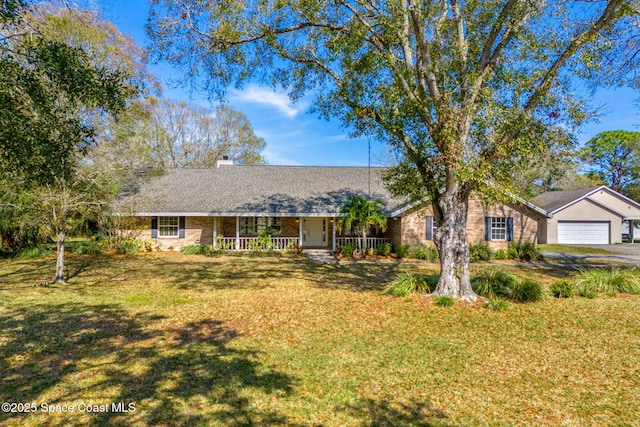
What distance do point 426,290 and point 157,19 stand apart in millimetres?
9592

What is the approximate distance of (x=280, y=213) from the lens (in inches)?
746

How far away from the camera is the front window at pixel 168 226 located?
19.6 m

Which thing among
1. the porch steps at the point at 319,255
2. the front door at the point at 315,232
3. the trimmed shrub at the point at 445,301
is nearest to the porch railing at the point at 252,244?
the porch steps at the point at 319,255

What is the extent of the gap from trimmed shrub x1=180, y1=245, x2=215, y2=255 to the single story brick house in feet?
2.22

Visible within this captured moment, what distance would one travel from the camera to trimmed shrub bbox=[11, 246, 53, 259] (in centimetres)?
1636

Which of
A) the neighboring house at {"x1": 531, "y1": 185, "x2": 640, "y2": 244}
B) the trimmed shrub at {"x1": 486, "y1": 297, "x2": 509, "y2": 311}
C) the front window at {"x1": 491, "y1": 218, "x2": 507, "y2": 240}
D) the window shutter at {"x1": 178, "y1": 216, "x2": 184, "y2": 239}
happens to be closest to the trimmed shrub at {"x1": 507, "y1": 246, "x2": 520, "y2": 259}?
the front window at {"x1": 491, "y1": 218, "x2": 507, "y2": 240}

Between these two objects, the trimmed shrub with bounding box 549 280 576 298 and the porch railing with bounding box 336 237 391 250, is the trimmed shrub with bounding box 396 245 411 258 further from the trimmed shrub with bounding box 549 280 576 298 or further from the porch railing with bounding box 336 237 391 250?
the trimmed shrub with bounding box 549 280 576 298

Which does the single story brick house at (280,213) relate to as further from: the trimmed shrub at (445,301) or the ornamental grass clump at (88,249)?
the trimmed shrub at (445,301)

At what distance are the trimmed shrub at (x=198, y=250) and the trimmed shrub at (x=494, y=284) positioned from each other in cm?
1336

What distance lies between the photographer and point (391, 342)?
19.7ft

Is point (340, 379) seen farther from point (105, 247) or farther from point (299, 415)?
point (105, 247)

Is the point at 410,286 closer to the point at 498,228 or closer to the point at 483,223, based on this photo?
the point at 483,223

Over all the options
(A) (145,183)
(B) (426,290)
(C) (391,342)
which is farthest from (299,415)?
(A) (145,183)

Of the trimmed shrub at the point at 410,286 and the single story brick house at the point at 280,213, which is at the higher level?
the single story brick house at the point at 280,213
